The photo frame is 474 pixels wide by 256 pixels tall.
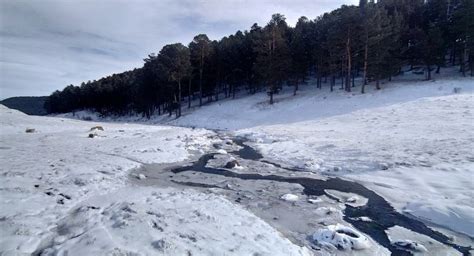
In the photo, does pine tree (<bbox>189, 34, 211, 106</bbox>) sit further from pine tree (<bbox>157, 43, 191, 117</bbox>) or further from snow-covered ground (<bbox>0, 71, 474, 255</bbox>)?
snow-covered ground (<bbox>0, 71, 474, 255</bbox>)

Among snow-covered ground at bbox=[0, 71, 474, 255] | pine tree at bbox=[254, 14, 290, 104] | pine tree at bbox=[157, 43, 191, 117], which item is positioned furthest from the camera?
pine tree at bbox=[157, 43, 191, 117]

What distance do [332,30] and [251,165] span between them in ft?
116

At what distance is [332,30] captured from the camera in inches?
1718

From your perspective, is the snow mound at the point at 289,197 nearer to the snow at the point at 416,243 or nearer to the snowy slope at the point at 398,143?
the snow at the point at 416,243

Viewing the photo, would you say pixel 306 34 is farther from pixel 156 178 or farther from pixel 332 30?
pixel 156 178

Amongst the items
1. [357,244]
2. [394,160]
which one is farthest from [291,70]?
[357,244]

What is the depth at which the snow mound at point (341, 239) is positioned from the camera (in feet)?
21.1

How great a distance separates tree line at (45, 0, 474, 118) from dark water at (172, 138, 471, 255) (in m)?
Answer: 31.4

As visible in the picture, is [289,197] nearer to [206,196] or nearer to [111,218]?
[206,196]

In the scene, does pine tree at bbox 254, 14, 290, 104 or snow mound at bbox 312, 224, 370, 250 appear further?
pine tree at bbox 254, 14, 290, 104

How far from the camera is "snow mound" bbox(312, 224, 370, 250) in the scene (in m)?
6.42

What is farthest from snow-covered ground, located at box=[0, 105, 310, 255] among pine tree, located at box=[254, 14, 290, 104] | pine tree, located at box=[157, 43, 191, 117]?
pine tree, located at box=[157, 43, 191, 117]

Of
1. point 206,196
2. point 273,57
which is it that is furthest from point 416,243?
point 273,57

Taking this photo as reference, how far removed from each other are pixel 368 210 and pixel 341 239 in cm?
291
